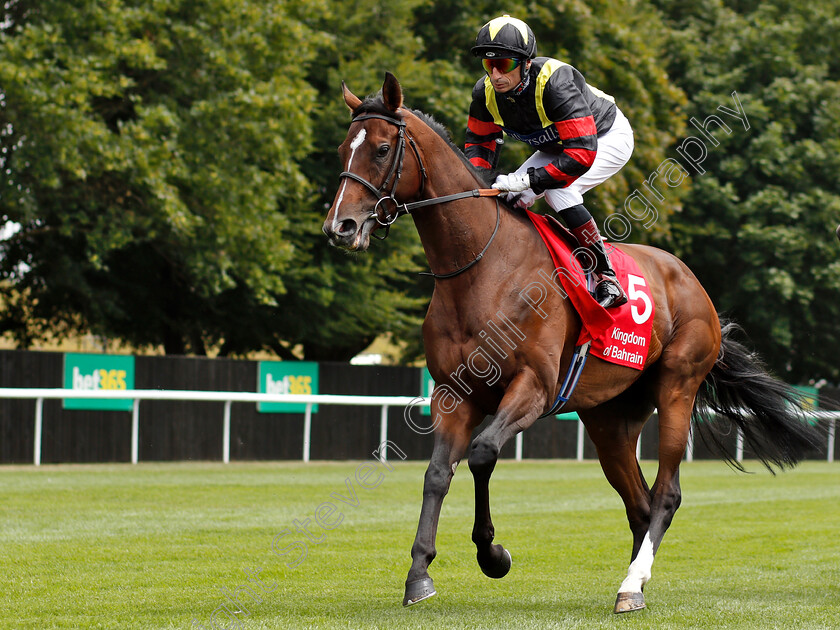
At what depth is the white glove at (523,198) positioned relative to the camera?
5.39 metres

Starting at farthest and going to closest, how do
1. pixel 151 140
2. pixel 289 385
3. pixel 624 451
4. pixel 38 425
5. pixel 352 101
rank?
pixel 289 385
pixel 151 140
pixel 38 425
pixel 624 451
pixel 352 101

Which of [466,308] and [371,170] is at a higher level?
[371,170]

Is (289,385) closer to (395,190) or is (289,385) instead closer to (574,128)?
(574,128)

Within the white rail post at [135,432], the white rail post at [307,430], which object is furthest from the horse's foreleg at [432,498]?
the white rail post at [307,430]

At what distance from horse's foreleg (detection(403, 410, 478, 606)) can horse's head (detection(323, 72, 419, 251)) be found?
944mm

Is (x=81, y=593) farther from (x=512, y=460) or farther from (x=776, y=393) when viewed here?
(x=512, y=460)

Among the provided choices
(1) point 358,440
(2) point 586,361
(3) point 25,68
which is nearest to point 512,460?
(1) point 358,440

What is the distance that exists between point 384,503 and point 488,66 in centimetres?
609

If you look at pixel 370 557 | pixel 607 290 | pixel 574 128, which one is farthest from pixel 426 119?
pixel 370 557

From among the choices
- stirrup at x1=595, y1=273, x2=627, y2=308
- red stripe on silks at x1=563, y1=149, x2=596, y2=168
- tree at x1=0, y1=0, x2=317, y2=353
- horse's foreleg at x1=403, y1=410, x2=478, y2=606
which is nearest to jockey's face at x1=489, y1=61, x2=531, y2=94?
red stripe on silks at x1=563, y1=149, x2=596, y2=168

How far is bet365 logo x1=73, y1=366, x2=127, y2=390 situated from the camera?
14.5 m

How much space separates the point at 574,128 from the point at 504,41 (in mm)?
538

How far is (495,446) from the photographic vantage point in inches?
186

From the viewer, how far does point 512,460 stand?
19.0 meters
